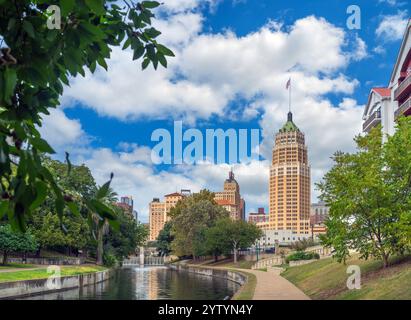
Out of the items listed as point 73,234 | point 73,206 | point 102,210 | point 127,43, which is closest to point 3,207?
point 73,206

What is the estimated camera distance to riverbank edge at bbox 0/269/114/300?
34.8m

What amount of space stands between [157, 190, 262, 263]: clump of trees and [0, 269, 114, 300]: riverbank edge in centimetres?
3369

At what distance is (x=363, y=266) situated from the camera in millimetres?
31562

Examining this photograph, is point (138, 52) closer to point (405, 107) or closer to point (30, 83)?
point (30, 83)

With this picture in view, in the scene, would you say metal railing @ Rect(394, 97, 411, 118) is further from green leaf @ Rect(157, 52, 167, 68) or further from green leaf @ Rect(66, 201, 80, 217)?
green leaf @ Rect(66, 201, 80, 217)

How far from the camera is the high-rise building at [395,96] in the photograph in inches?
1978

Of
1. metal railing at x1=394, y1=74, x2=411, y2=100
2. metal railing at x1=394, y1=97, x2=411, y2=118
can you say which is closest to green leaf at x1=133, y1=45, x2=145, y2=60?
metal railing at x1=394, y1=97, x2=411, y2=118

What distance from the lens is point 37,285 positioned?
39781 millimetres

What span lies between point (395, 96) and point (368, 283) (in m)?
32.9

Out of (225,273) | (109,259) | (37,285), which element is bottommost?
(225,273)

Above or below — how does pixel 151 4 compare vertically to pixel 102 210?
above

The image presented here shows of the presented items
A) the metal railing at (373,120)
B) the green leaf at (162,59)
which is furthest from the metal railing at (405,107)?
the green leaf at (162,59)

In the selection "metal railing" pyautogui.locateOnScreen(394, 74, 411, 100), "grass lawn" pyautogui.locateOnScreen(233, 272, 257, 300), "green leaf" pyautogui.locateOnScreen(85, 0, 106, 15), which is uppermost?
"metal railing" pyautogui.locateOnScreen(394, 74, 411, 100)

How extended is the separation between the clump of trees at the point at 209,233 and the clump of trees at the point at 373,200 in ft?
185
